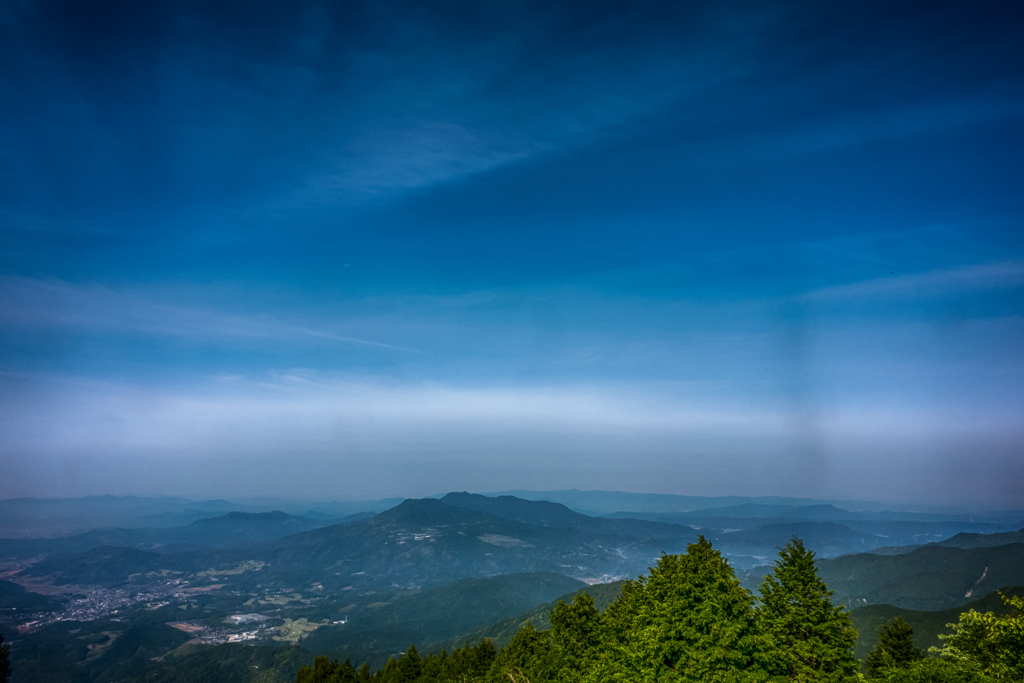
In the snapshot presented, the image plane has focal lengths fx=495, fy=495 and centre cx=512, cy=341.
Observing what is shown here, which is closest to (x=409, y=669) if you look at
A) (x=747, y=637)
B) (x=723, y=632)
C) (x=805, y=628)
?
(x=723, y=632)

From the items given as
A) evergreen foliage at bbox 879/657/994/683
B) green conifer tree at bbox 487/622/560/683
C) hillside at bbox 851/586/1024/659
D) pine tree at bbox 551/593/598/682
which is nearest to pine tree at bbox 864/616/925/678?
evergreen foliage at bbox 879/657/994/683

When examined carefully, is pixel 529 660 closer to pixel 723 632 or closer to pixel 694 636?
pixel 694 636

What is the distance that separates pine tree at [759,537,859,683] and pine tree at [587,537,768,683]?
39.1 inches

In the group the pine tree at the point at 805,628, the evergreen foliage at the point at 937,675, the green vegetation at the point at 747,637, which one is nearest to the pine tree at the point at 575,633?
the green vegetation at the point at 747,637

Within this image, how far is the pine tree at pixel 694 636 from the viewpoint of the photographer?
973 inches

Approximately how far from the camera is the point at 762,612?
86.6ft

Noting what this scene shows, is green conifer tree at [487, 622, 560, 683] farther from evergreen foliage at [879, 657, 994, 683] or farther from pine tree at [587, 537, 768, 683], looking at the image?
evergreen foliage at [879, 657, 994, 683]

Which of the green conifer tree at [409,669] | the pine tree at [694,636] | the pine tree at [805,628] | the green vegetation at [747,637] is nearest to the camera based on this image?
the pine tree at [805,628]

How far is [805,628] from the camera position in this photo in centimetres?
2447

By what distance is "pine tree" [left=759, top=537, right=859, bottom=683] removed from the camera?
23.4 m

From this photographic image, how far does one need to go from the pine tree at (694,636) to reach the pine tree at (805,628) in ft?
3.26

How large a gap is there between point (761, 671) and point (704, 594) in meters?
4.15

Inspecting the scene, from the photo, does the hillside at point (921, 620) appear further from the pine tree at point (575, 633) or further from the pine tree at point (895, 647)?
the pine tree at point (575, 633)

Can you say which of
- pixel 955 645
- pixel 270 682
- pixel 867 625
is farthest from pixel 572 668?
pixel 270 682
